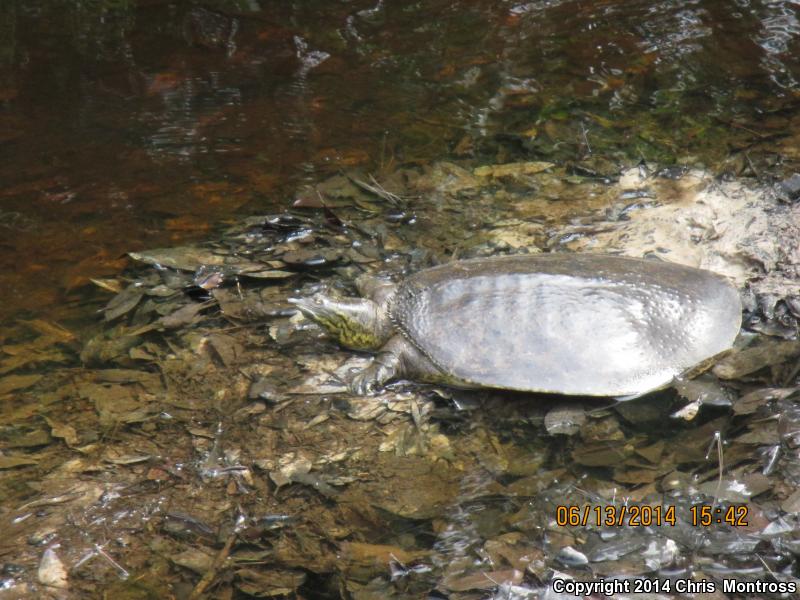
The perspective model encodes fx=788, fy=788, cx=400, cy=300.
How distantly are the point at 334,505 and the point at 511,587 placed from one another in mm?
683

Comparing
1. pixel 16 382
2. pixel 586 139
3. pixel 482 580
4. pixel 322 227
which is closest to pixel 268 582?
pixel 482 580

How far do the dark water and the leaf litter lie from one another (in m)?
0.61

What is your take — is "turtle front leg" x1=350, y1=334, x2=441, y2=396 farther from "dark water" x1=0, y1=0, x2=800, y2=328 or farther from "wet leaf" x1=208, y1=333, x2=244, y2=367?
"dark water" x1=0, y1=0, x2=800, y2=328

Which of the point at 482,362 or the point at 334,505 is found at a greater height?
the point at 482,362

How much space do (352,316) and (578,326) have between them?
0.95 meters

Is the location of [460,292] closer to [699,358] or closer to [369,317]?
[369,317]

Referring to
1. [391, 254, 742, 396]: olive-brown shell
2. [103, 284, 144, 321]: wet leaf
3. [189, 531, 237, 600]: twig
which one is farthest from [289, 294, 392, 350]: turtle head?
[189, 531, 237, 600]: twig

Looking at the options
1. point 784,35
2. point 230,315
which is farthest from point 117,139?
point 784,35

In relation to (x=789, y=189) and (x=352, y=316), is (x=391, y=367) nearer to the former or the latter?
(x=352, y=316)

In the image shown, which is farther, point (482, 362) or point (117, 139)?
point (117, 139)

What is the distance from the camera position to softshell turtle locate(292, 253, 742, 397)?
284 centimetres

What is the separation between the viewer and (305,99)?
17.4ft

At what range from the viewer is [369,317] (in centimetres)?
331

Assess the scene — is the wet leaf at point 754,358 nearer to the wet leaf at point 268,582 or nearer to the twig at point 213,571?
the wet leaf at point 268,582
